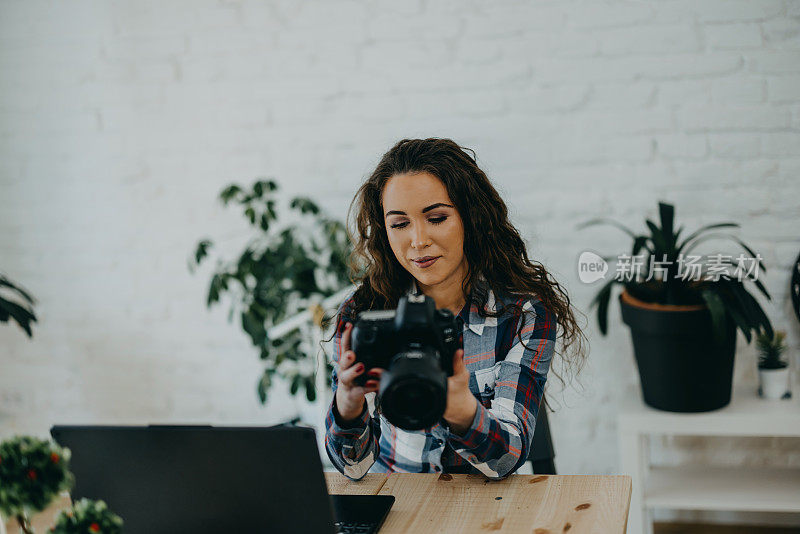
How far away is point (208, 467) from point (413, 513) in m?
0.30

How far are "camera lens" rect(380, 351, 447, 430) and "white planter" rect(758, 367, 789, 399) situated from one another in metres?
1.27

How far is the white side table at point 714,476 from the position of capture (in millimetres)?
1677

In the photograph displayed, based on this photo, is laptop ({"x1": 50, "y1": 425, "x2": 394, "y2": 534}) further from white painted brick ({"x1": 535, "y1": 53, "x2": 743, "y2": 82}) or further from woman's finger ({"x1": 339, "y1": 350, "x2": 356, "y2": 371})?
white painted brick ({"x1": 535, "y1": 53, "x2": 743, "y2": 82})

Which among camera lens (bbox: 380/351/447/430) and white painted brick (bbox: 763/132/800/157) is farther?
white painted brick (bbox: 763/132/800/157)

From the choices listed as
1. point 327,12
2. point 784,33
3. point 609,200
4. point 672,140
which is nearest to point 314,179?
point 327,12

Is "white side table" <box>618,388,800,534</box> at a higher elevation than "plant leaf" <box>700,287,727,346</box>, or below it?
below

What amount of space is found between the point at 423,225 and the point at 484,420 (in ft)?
1.16

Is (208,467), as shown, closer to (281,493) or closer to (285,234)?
(281,493)

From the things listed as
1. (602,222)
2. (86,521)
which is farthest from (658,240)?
(86,521)

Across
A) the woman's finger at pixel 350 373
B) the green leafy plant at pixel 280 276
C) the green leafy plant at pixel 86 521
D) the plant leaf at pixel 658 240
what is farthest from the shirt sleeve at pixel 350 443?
the plant leaf at pixel 658 240

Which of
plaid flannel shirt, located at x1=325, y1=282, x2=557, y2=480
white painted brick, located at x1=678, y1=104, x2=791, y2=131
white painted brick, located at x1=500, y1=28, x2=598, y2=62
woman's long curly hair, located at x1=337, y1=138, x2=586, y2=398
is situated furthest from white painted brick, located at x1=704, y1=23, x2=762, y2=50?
plaid flannel shirt, located at x1=325, y1=282, x2=557, y2=480

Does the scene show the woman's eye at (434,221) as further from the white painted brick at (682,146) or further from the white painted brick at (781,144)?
the white painted brick at (781,144)

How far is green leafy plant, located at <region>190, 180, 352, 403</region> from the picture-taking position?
1930mm

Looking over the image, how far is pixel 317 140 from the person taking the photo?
6.97ft
